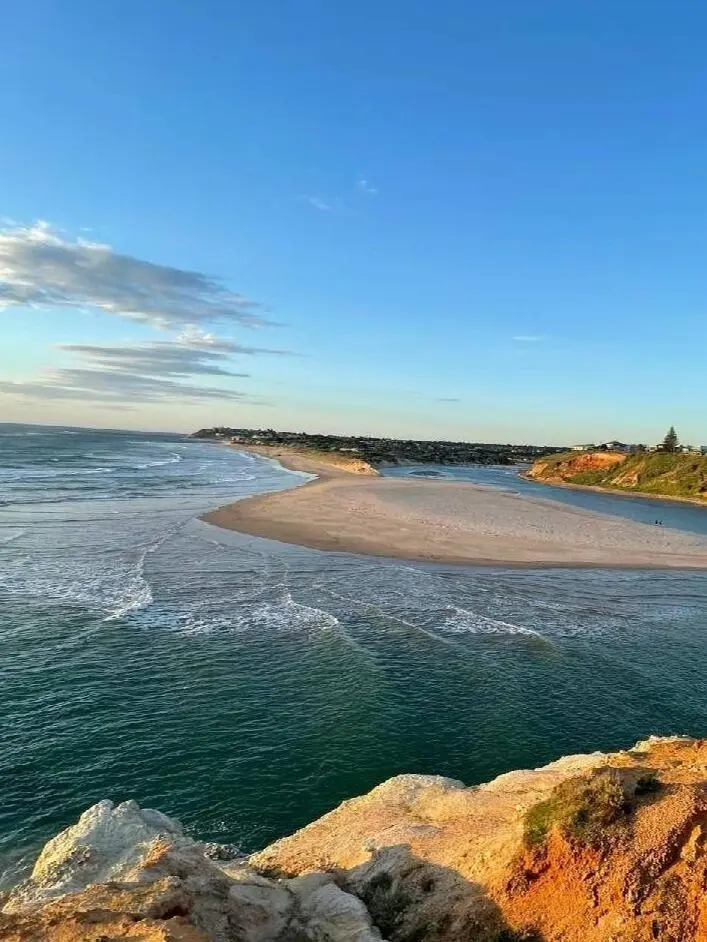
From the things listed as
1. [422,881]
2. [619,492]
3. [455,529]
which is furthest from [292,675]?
[619,492]

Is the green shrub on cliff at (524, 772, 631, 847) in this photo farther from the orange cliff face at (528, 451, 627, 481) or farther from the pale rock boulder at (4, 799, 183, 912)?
the orange cliff face at (528, 451, 627, 481)

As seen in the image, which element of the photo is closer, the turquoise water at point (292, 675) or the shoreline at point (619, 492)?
the turquoise water at point (292, 675)

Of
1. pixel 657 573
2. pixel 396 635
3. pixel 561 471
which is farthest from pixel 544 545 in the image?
pixel 561 471

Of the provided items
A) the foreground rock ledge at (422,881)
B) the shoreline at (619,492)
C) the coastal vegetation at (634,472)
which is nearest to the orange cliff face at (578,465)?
the coastal vegetation at (634,472)

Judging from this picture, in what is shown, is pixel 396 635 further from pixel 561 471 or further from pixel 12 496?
pixel 561 471

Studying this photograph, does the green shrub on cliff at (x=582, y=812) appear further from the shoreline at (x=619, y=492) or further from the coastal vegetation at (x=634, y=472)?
the coastal vegetation at (x=634, y=472)

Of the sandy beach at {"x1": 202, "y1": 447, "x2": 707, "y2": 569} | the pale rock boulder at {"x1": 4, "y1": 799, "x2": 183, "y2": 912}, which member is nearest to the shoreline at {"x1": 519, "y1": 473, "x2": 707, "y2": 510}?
the sandy beach at {"x1": 202, "y1": 447, "x2": 707, "y2": 569}

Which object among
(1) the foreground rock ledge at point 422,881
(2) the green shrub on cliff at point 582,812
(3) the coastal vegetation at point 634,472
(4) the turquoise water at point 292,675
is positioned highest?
(3) the coastal vegetation at point 634,472
